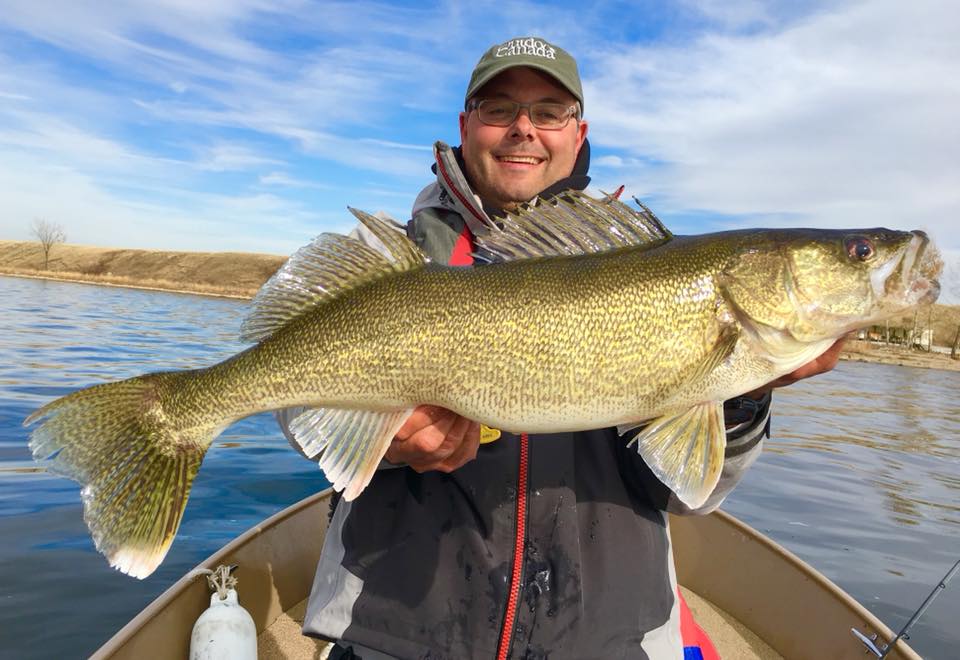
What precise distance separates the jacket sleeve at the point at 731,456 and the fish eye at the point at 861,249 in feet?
2.21

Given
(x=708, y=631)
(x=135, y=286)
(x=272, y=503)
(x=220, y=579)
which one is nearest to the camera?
(x=220, y=579)

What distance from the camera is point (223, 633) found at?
11.3ft

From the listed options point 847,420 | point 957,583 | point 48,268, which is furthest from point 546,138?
point 48,268

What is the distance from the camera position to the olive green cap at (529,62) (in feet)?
11.5

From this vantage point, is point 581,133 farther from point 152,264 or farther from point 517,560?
point 152,264

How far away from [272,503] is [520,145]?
240 inches

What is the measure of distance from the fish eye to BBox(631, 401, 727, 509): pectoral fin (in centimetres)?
75

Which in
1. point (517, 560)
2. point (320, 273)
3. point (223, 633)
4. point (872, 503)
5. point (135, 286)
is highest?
point (135, 286)

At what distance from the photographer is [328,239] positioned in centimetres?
259

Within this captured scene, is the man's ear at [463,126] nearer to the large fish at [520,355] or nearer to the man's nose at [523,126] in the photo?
the man's nose at [523,126]

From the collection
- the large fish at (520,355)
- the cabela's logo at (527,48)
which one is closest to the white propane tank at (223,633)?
the large fish at (520,355)

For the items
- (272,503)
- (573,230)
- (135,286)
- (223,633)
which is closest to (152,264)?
(135,286)

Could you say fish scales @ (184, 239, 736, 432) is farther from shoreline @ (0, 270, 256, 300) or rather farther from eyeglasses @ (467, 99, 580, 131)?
shoreline @ (0, 270, 256, 300)

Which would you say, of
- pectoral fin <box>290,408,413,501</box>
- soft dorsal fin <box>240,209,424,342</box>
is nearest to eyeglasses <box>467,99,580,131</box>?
soft dorsal fin <box>240,209,424,342</box>
